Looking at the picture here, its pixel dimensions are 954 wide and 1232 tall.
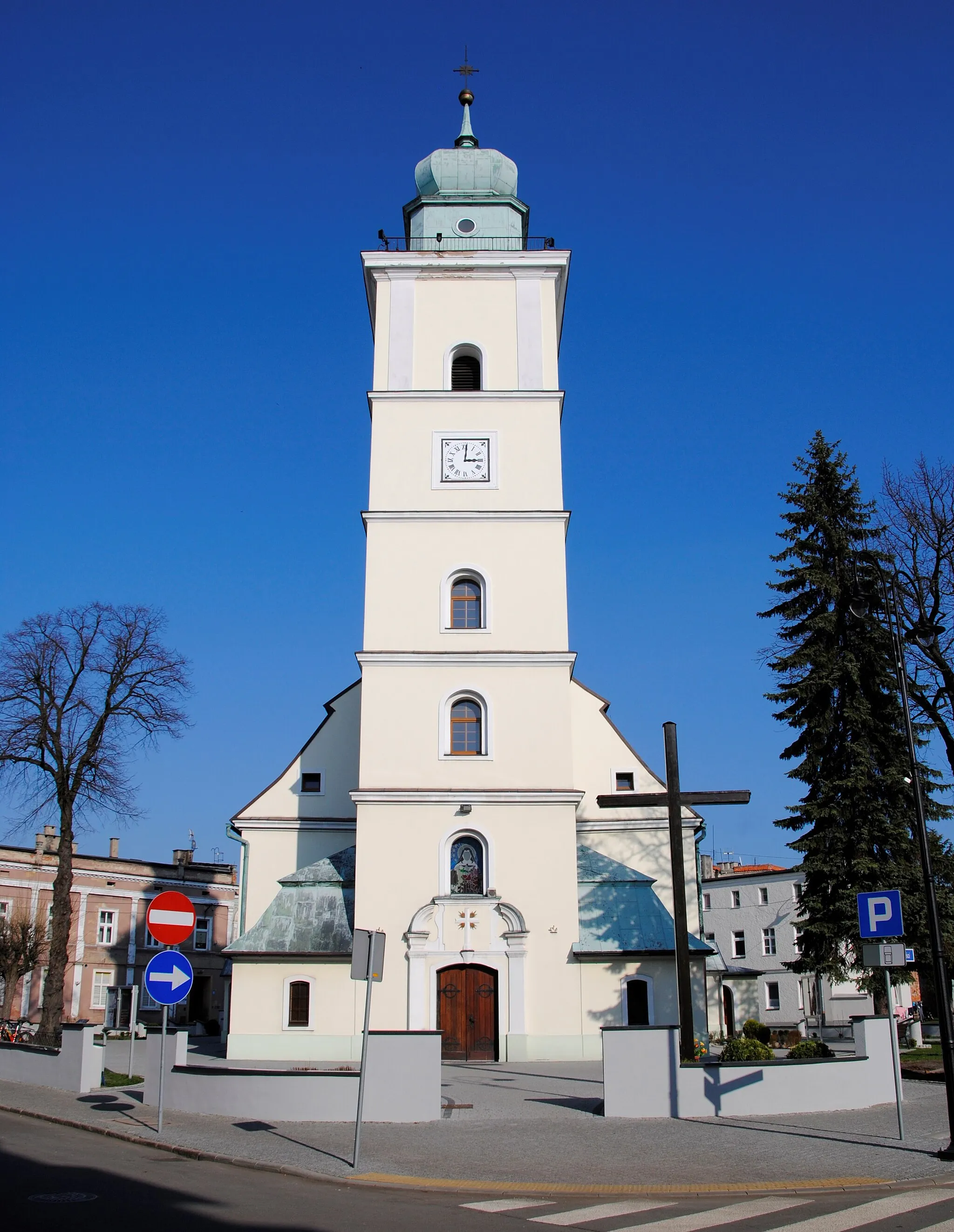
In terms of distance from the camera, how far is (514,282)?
103ft

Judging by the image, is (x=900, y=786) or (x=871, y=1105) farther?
(x=900, y=786)

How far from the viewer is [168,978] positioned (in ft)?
44.6

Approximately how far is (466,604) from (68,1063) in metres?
13.7

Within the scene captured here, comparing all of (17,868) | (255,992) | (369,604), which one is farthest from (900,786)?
(17,868)

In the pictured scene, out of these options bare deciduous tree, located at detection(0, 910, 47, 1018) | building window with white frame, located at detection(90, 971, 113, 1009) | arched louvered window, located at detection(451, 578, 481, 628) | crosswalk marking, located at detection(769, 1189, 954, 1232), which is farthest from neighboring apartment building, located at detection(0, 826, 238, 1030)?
crosswalk marking, located at detection(769, 1189, 954, 1232)

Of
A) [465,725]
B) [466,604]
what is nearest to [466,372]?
[466,604]

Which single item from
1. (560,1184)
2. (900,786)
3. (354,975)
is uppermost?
(900,786)

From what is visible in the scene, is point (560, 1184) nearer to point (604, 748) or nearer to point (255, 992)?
point (255, 992)

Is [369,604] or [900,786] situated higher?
[369,604]

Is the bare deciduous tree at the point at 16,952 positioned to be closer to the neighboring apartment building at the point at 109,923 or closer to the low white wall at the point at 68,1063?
the neighboring apartment building at the point at 109,923

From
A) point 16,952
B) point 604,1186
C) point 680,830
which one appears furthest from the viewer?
point 16,952

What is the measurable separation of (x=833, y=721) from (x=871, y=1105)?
32.8 ft

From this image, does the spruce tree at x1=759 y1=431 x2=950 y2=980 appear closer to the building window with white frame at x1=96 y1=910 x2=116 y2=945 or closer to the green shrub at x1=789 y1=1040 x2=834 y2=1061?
the green shrub at x1=789 y1=1040 x2=834 y2=1061

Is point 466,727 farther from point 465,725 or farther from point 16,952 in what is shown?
point 16,952
